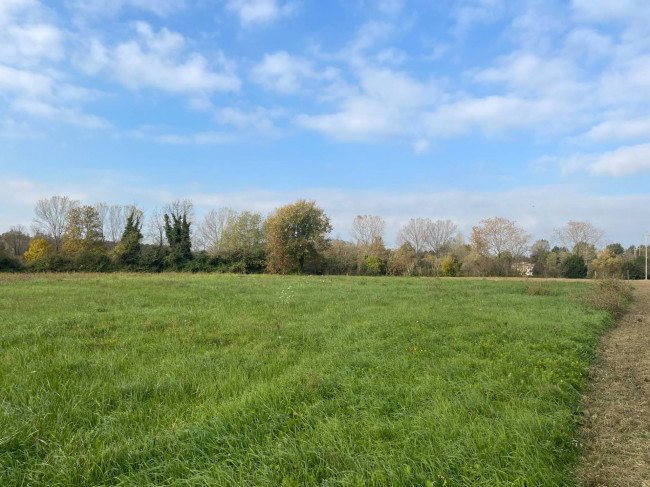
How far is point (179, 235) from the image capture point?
37875mm

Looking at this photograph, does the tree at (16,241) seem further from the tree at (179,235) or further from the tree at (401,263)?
the tree at (401,263)

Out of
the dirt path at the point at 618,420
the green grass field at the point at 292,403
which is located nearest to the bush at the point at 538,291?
the green grass field at the point at 292,403

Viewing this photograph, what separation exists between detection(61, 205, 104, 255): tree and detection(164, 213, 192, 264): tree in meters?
9.02

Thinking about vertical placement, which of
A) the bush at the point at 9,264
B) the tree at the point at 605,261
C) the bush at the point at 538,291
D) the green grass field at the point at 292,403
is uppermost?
the tree at the point at 605,261

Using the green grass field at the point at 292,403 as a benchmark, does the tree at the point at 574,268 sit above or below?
above

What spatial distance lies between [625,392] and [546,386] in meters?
1.04

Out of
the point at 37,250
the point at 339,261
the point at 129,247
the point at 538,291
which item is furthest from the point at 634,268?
the point at 37,250

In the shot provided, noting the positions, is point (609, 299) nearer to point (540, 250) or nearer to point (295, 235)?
point (295, 235)

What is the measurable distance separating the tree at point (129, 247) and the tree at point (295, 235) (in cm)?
1447

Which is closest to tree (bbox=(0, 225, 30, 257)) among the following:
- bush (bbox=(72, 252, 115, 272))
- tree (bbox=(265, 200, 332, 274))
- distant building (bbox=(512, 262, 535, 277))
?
bush (bbox=(72, 252, 115, 272))

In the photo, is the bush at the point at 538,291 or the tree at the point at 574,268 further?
the tree at the point at 574,268

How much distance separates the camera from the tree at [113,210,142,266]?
3578cm

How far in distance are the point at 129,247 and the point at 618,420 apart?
1593 inches

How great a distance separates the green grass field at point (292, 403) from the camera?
102 inches
